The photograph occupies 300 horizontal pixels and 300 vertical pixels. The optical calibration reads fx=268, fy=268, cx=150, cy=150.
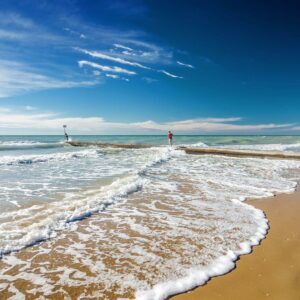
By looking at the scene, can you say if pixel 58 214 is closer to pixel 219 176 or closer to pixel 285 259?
pixel 285 259

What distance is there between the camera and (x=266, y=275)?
12.1 ft

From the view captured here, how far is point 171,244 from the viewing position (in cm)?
476

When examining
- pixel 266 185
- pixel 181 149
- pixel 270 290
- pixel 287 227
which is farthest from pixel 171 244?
pixel 181 149

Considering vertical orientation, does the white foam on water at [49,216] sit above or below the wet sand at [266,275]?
above

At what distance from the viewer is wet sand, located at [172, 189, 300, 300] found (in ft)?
10.7

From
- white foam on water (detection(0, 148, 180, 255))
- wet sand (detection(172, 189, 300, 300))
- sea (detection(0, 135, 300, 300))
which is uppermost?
white foam on water (detection(0, 148, 180, 255))

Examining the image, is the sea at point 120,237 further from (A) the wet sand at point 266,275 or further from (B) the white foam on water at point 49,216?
(A) the wet sand at point 266,275

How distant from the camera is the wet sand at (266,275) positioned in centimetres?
326

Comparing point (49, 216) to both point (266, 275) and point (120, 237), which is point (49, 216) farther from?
point (266, 275)

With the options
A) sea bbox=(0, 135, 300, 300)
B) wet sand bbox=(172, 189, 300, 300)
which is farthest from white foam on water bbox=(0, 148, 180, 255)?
wet sand bbox=(172, 189, 300, 300)

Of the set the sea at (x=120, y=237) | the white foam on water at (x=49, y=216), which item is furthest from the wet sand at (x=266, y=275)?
the white foam on water at (x=49, y=216)

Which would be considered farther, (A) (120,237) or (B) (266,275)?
(A) (120,237)

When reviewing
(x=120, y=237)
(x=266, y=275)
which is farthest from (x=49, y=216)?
(x=266, y=275)

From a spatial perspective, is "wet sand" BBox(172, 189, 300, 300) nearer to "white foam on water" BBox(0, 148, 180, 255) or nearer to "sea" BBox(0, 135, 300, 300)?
"sea" BBox(0, 135, 300, 300)
